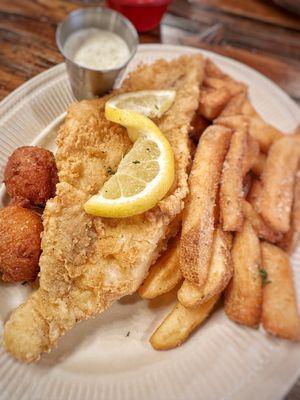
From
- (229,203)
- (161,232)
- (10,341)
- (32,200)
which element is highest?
(229,203)

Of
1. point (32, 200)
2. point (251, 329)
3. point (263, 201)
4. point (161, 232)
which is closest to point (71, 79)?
point (32, 200)

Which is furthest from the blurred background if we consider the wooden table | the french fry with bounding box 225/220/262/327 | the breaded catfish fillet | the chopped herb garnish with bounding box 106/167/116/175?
the french fry with bounding box 225/220/262/327

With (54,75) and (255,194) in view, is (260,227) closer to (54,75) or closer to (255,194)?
(255,194)

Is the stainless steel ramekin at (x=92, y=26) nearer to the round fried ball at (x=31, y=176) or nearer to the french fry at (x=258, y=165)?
the round fried ball at (x=31, y=176)

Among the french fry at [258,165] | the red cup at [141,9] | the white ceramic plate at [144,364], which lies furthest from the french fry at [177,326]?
the red cup at [141,9]

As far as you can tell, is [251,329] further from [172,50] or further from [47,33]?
[47,33]

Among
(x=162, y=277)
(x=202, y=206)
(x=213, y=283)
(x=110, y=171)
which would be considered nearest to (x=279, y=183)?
(x=202, y=206)

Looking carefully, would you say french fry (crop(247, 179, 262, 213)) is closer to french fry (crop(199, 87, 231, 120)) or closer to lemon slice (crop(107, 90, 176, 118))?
french fry (crop(199, 87, 231, 120))
